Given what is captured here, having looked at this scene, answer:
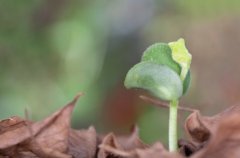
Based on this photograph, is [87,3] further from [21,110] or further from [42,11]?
[21,110]

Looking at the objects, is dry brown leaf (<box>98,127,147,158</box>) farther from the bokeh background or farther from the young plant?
the bokeh background

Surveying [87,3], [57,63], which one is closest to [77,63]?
[57,63]

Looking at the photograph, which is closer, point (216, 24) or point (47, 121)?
point (47, 121)

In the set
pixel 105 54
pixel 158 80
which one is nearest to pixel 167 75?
pixel 158 80

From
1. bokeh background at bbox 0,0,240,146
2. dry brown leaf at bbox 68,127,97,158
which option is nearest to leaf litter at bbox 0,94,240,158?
dry brown leaf at bbox 68,127,97,158

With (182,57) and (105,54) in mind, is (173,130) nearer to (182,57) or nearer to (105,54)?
(182,57)

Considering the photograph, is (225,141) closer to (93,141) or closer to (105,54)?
(93,141)

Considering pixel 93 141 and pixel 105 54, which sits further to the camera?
pixel 105 54
